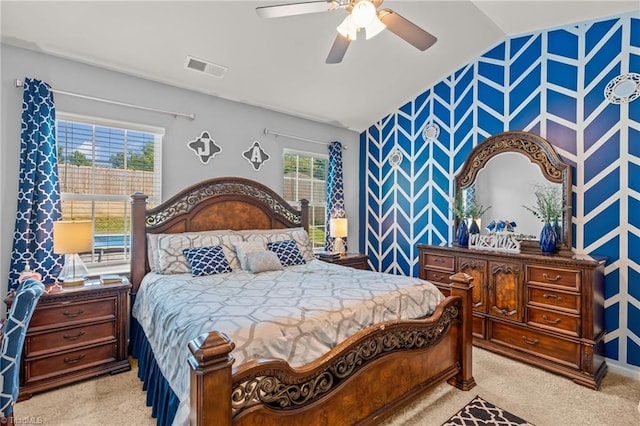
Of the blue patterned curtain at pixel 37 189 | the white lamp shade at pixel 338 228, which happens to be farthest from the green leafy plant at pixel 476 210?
the blue patterned curtain at pixel 37 189

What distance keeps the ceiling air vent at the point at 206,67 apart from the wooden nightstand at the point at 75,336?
7.07ft

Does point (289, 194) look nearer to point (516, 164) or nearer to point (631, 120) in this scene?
point (516, 164)

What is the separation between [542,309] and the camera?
115 inches

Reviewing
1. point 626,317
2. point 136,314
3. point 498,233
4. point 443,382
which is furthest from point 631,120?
point 136,314

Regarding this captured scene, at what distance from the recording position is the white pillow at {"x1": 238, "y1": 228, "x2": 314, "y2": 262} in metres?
3.54

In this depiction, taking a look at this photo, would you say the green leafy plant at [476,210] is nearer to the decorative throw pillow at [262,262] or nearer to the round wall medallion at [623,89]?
the round wall medallion at [623,89]

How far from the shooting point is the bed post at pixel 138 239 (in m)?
3.04

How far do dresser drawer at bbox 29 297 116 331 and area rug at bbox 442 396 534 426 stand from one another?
105 inches

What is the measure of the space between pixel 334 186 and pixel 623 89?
10.7 feet

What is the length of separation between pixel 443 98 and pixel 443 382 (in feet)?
11.2

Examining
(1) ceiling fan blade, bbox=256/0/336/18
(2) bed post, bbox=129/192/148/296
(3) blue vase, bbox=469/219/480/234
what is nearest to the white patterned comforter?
(2) bed post, bbox=129/192/148/296

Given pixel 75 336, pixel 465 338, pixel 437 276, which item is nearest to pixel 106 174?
pixel 75 336

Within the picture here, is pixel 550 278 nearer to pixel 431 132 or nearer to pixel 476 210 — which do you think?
pixel 476 210

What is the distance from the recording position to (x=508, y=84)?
364cm
